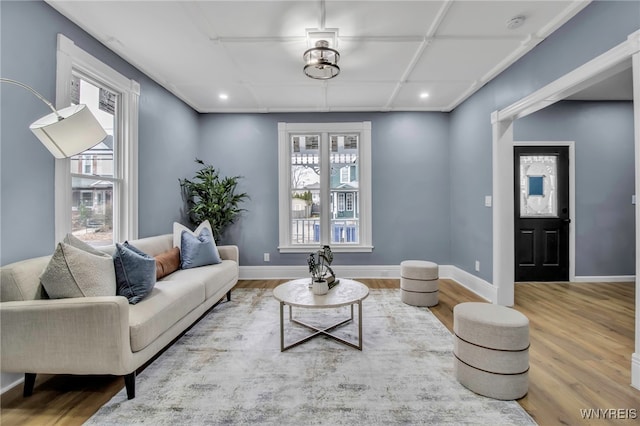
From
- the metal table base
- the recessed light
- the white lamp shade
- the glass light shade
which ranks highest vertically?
the recessed light

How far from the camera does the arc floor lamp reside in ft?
5.50

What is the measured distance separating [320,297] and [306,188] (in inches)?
105

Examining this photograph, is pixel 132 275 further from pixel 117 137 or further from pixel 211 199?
pixel 211 199

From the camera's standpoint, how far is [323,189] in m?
4.82

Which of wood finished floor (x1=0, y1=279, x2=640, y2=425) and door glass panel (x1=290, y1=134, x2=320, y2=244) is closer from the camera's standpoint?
wood finished floor (x1=0, y1=279, x2=640, y2=425)

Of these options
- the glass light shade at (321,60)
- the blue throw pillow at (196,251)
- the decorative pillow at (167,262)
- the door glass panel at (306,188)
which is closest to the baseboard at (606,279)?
the door glass panel at (306,188)

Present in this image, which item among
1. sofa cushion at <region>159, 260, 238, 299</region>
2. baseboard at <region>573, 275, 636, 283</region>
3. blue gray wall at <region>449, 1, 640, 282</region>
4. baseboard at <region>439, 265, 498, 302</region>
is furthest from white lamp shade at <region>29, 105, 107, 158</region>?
baseboard at <region>573, 275, 636, 283</region>

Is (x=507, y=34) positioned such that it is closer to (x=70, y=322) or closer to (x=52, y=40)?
(x=52, y=40)

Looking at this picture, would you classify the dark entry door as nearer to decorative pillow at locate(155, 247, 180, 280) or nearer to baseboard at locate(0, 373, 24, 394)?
decorative pillow at locate(155, 247, 180, 280)

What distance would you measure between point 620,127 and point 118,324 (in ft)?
21.4

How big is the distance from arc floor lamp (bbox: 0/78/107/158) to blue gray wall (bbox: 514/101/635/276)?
5.16 metres

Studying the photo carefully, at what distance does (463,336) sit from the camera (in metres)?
1.89

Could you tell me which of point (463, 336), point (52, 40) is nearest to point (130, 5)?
point (52, 40)

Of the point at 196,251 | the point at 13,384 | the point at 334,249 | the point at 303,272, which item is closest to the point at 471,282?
the point at 334,249
